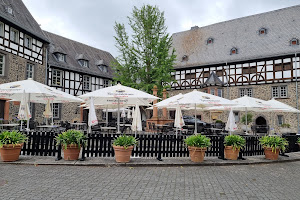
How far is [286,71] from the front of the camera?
24.5 meters

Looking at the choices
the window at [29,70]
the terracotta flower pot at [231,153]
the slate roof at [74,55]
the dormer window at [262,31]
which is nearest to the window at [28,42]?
the window at [29,70]

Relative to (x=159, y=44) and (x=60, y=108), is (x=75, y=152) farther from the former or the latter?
(x=60, y=108)

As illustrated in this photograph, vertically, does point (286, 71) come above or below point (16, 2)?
below

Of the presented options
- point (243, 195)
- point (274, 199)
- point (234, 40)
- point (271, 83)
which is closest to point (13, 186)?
point (243, 195)

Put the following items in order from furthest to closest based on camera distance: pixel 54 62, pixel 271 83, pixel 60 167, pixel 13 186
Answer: pixel 271 83 → pixel 54 62 → pixel 60 167 → pixel 13 186

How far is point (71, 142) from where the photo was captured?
7.37 m

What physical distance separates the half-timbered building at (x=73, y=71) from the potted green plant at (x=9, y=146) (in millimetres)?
16511

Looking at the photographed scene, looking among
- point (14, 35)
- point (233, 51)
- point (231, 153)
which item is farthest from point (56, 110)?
point (233, 51)

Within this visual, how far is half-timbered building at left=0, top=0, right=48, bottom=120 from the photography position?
55.0 ft

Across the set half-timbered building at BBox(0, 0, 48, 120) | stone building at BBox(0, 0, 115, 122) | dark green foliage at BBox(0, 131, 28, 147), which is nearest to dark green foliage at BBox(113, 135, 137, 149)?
dark green foliage at BBox(0, 131, 28, 147)

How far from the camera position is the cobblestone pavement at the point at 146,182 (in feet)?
15.1

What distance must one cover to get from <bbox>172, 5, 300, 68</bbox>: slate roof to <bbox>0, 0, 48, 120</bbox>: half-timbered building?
47.8 feet

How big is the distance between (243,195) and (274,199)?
54cm

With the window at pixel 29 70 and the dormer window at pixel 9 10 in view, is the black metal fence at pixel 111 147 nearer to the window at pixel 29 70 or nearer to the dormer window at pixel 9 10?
the window at pixel 29 70
